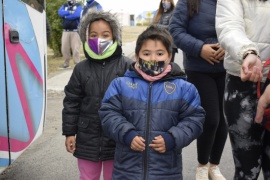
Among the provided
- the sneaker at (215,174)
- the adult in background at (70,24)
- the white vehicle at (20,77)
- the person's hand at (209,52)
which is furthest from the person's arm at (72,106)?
the adult in background at (70,24)

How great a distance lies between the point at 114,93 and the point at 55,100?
16.1 feet

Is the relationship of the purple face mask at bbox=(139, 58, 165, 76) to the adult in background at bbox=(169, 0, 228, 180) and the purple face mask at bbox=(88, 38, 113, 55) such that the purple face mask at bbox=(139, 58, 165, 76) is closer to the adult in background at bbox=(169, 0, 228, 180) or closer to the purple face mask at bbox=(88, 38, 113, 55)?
the purple face mask at bbox=(88, 38, 113, 55)

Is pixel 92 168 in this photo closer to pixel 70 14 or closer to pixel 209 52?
pixel 209 52

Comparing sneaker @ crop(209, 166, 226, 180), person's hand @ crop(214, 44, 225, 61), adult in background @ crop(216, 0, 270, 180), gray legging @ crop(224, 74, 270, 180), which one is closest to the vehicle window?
person's hand @ crop(214, 44, 225, 61)

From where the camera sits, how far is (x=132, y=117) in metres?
2.12

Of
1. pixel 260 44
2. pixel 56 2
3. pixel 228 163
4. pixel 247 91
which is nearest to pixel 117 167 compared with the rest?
pixel 247 91

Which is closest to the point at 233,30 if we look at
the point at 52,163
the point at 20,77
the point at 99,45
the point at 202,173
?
the point at 99,45

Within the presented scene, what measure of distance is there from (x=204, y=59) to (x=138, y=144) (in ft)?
3.94

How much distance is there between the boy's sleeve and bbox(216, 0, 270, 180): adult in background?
562 mm

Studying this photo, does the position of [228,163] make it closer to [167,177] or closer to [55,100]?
[167,177]

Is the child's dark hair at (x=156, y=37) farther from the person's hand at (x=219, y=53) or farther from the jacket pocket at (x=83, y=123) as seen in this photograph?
the person's hand at (x=219, y=53)

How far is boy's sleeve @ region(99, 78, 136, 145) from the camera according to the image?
81.0 inches

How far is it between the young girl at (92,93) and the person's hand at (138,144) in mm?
484

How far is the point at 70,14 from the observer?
10.0 m
